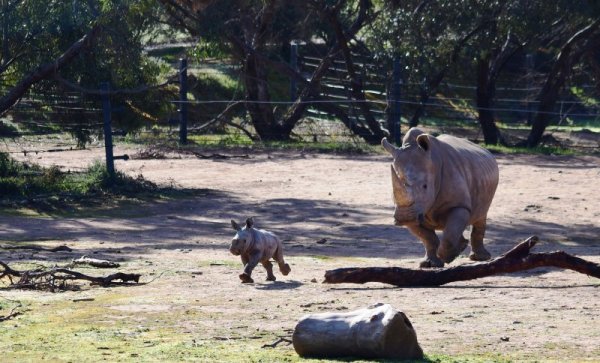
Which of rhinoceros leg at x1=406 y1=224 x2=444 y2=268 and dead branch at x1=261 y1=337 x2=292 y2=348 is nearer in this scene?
dead branch at x1=261 y1=337 x2=292 y2=348

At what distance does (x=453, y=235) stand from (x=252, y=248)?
6.28 feet

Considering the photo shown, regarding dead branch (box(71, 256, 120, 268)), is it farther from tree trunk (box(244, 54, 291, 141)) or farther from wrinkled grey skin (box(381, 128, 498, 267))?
tree trunk (box(244, 54, 291, 141))

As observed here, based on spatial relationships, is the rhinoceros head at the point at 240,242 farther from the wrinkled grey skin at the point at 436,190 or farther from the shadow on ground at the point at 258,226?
the shadow on ground at the point at 258,226

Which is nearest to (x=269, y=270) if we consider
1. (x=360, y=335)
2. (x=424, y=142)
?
(x=424, y=142)

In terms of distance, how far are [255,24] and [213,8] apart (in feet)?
9.08

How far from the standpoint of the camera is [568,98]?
34.8 meters

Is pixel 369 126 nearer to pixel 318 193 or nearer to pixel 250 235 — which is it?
pixel 318 193

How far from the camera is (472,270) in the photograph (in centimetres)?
1030

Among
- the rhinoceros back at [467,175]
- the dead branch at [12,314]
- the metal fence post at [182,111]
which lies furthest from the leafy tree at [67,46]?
the dead branch at [12,314]

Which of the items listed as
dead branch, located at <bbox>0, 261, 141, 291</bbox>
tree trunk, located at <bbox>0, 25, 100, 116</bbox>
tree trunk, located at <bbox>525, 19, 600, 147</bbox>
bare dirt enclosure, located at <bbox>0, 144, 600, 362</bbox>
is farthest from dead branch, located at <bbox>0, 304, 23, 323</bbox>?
tree trunk, located at <bbox>525, 19, 600, 147</bbox>

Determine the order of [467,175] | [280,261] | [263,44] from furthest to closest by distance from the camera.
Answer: [263,44]
[467,175]
[280,261]

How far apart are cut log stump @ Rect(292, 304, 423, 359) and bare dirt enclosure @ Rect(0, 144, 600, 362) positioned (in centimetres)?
18

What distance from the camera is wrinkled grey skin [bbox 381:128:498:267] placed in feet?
37.1

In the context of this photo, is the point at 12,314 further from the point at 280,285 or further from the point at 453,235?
the point at 453,235
